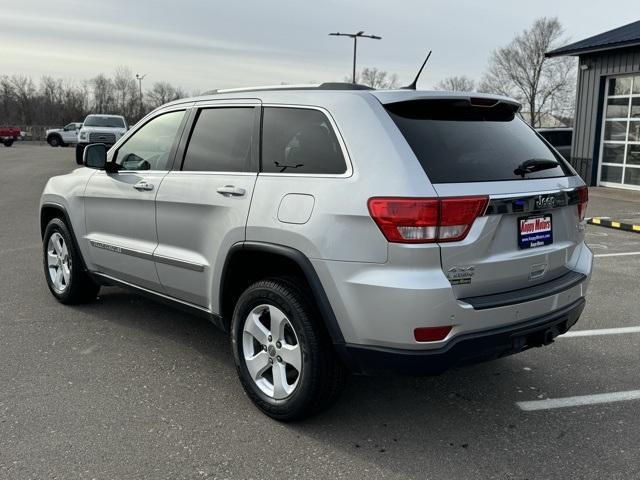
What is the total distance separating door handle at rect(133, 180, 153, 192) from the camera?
4145 mm

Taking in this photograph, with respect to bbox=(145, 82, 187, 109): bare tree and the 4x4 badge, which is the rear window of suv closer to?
the 4x4 badge

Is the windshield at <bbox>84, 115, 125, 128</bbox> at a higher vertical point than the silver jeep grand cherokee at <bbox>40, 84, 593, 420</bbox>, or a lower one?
higher

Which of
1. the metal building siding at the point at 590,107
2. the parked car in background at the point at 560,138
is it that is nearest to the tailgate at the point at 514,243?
the metal building siding at the point at 590,107

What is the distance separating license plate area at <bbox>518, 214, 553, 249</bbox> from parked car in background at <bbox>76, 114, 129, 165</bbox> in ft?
74.2

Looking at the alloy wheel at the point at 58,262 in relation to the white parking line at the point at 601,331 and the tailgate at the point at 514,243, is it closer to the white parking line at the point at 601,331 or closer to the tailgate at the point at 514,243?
the tailgate at the point at 514,243

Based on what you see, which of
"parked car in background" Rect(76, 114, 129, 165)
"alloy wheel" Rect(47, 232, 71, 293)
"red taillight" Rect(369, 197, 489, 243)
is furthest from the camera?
"parked car in background" Rect(76, 114, 129, 165)

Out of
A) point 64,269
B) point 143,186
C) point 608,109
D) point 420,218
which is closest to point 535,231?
point 420,218

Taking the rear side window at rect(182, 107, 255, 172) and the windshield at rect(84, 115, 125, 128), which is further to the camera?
the windshield at rect(84, 115, 125, 128)

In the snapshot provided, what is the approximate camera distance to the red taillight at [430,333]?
277 cm

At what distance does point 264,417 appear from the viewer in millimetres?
3398

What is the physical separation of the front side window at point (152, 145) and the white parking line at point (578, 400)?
9.19 feet

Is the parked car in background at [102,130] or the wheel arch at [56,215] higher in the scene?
the parked car in background at [102,130]

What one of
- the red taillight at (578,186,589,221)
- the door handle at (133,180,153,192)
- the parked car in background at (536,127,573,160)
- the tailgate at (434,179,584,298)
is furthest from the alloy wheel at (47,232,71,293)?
the parked car in background at (536,127,573,160)

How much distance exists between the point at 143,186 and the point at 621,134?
15.3 m
